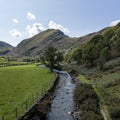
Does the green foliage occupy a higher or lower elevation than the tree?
lower

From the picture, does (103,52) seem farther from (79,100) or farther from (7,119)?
(7,119)

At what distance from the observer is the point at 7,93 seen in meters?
65.4

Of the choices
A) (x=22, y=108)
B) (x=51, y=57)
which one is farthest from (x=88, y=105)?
(x=51, y=57)

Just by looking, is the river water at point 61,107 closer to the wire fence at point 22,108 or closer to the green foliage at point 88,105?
the green foliage at point 88,105

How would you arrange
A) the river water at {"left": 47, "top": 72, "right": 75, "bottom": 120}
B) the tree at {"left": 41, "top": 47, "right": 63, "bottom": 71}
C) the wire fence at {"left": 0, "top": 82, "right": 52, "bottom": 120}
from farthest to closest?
the tree at {"left": 41, "top": 47, "right": 63, "bottom": 71}, the river water at {"left": 47, "top": 72, "right": 75, "bottom": 120}, the wire fence at {"left": 0, "top": 82, "right": 52, "bottom": 120}

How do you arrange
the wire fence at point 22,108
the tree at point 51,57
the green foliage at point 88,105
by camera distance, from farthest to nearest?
the tree at point 51,57 < the wire fence at point 22,108 < the green foliage at point 88,105

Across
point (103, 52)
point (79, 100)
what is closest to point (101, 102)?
point (79, 100)

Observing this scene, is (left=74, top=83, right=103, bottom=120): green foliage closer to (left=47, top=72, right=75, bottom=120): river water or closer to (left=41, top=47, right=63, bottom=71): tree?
(left=47, top=72, right=75, bottom=120): river water

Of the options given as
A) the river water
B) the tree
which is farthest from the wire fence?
the tree

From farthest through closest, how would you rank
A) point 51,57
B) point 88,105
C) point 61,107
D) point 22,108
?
point 51,57 → point 61,107 → point 22,108 → point 88,105

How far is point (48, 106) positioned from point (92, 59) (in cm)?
7476

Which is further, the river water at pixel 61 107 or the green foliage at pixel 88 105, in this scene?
the river water at pixel 61 107

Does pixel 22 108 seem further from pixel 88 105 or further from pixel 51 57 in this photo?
pixel 51 57

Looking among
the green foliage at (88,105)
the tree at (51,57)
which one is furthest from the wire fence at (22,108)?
the tree at (51,57)
